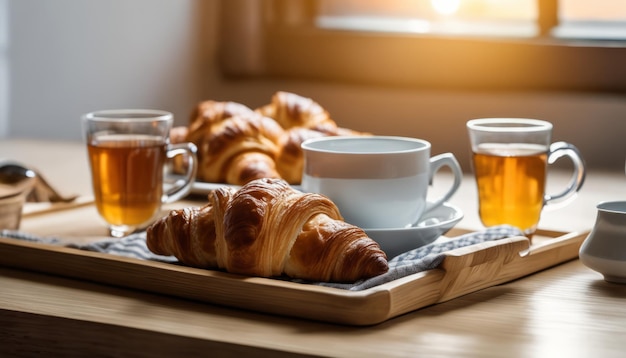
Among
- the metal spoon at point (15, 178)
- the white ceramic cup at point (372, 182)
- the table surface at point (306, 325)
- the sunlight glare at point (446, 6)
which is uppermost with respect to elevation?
the sunlight glare at point (446, 6)

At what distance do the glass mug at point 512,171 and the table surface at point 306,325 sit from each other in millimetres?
112

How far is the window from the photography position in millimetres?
2109

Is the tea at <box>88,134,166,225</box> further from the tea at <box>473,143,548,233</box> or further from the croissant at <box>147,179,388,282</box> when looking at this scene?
the tea at <box>473,143,548,233</box>

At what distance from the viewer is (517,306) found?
0.82 meters

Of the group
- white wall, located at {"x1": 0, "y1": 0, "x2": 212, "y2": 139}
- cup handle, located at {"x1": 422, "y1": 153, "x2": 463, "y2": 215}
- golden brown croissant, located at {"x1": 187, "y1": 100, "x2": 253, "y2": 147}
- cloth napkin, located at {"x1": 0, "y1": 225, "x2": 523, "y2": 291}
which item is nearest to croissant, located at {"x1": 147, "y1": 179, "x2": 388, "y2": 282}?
cloth napkin, located at {"x1": 0, "y1": 225, "x2": 523, "y2": 291}

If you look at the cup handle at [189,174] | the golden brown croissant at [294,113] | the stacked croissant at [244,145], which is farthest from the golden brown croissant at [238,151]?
the cup handle at [189,174]

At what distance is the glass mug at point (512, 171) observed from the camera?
3.40 feet

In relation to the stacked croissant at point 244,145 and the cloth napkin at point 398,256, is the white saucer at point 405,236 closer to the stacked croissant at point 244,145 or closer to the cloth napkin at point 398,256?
the cloth napkin at point 398,256

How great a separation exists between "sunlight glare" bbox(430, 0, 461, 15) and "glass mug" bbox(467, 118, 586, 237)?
1.38 m

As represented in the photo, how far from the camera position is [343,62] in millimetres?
2359

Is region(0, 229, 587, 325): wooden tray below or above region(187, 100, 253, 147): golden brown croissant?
below

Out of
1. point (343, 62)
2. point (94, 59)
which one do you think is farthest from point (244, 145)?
point (94, 59)

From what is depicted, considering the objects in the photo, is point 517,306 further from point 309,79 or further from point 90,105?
point 90,105

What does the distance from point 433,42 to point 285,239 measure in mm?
1518
